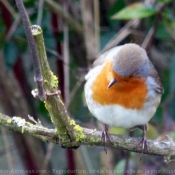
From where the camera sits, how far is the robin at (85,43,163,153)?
98.3 inches

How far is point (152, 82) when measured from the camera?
264cm

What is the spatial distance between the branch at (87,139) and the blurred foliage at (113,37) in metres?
0.66

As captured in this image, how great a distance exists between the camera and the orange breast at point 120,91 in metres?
2.51

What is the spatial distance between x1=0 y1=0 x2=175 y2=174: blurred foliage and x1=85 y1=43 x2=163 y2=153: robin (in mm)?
425

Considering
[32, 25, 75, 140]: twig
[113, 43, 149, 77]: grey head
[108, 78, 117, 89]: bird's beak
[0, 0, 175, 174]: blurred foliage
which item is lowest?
[0, 0, 175, 174]: blurred foliage

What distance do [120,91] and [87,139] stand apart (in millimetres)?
341

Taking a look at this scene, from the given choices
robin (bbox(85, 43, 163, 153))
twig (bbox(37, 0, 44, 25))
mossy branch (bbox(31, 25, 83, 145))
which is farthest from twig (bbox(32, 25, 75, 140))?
twig (bbox(37, 0, 44, 25))

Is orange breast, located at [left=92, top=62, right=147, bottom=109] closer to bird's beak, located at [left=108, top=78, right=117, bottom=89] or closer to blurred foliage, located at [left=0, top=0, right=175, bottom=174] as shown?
bird's beak, located at [left=108, top=78, right=117, bottom=89]

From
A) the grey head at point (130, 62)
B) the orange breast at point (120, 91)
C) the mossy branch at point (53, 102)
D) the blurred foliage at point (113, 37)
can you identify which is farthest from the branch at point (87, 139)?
the blurred foliage at point (113, 37)

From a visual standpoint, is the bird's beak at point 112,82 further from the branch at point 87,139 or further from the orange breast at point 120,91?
the branch at point 87,139

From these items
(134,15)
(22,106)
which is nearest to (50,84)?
(134,15)

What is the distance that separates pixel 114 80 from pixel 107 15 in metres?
1.16

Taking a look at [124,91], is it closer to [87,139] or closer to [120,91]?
[120,91]

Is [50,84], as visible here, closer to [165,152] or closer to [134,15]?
[165,152]
